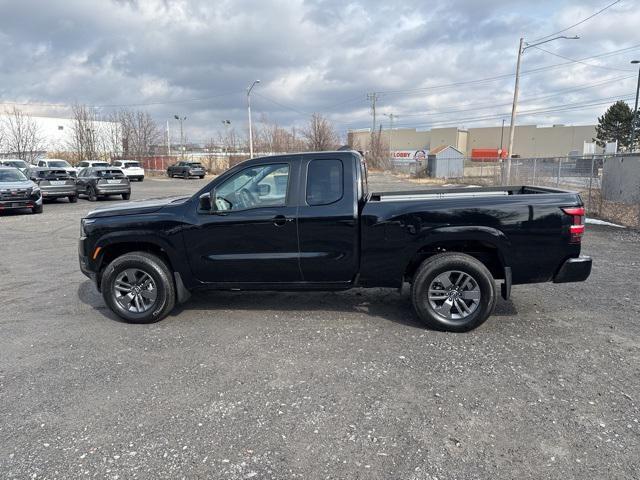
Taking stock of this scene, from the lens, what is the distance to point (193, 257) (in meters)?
4.93

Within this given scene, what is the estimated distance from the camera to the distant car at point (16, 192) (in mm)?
14508

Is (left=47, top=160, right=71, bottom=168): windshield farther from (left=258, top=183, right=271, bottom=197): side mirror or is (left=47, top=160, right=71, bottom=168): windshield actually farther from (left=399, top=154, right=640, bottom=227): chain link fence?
(left=258, top=183, right=271, bottom=197): side mirror

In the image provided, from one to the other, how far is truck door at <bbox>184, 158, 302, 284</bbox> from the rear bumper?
2747 millimetres

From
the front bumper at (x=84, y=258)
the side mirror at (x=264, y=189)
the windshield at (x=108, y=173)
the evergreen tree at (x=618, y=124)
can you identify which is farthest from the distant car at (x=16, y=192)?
the evergreen tree at (x=618, y=124)

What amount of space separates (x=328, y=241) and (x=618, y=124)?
243 feet

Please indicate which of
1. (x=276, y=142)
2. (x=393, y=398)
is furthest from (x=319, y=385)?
(x=276, y=142)

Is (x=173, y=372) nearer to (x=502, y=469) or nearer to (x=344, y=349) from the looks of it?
(x=344, y=349)

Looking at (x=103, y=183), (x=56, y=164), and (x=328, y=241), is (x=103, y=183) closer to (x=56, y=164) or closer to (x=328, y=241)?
(x=56, y=164)

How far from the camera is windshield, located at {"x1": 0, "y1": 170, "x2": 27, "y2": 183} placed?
1516cm

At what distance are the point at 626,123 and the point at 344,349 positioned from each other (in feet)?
244

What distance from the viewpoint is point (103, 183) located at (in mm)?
19984

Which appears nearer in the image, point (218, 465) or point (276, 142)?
point (218, 465)

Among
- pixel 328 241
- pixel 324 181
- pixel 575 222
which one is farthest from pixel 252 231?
pixel 575 222

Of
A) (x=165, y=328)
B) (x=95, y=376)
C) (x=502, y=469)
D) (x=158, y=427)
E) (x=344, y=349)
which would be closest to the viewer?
(x=502, y=469)
